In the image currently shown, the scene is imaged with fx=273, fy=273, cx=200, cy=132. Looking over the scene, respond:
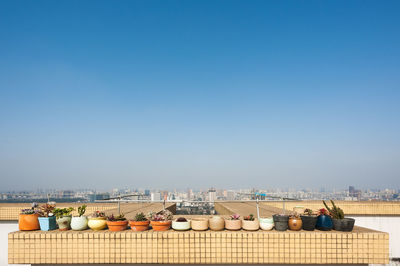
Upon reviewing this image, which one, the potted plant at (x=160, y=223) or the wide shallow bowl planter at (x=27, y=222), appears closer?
the potted plant at (x=160, y=223)

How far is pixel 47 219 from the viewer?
599 cm

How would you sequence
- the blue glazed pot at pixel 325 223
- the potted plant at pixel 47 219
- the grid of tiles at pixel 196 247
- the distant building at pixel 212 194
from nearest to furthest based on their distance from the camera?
the grid of tiles at pixel 196 247 < the blue glazed pot at pixel 325 223 < the potted plant at pixel 47 219 < the distant building at pixel 212 194

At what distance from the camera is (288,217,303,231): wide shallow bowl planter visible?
5.78 metres

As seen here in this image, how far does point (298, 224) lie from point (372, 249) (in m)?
1.46

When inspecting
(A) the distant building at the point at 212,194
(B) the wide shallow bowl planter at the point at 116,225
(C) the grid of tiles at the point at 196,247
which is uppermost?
(B) the wide shallow bowl planter at the point at 116,225

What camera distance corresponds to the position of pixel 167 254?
5551 mm

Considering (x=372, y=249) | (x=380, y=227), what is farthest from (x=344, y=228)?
(x=380, y=227)

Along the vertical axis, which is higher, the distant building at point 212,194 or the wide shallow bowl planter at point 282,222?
the wide shallow bowl planter at point 282,222

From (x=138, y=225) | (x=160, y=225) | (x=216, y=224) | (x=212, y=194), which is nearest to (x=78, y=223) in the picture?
(x=138, y=225)

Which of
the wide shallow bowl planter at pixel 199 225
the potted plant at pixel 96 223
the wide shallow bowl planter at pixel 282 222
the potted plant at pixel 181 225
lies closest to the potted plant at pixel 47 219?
the potted plant at pixel 96 223

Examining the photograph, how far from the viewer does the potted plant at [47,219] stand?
599cm

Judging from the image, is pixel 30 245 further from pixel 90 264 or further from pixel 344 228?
pixel 344 228

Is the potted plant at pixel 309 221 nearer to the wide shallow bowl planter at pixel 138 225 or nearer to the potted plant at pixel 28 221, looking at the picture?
the wide shallow bowl planter at pixel 138 225

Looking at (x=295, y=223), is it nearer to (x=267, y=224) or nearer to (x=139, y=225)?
(x=267, y=224)
